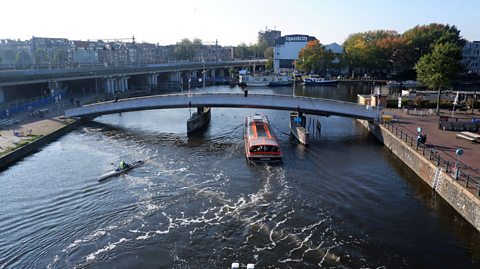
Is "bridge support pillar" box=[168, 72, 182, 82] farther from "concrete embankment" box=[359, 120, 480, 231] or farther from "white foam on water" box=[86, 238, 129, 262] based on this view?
"white foam on water" box=[86, 238, 129, 262]

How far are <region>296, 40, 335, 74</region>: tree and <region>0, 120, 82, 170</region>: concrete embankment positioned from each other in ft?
337

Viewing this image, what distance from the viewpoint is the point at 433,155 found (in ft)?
113

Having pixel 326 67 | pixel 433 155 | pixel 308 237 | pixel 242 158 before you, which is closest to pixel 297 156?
pixel 242 158

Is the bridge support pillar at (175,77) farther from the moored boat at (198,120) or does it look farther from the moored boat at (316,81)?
the moored boat at (198,120)

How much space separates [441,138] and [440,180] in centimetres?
1241

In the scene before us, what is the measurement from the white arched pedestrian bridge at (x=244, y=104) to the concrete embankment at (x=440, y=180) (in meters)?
8.18

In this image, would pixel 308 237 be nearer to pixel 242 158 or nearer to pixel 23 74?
pixel 242 158

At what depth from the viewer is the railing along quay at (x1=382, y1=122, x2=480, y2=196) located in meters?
27.4

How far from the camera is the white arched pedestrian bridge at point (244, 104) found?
52966mm

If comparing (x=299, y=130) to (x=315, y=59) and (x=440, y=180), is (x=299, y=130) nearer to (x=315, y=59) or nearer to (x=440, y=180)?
(x=440, y=180)

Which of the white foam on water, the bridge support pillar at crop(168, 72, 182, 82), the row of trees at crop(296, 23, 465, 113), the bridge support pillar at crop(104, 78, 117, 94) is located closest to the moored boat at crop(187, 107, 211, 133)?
the white foam on water

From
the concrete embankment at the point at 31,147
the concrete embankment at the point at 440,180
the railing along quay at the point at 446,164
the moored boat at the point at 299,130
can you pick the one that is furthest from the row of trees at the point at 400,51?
the concrete embankment at the point at 31,147

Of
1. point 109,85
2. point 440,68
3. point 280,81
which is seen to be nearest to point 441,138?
point 440,68

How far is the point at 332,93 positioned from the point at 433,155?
7714 cm
